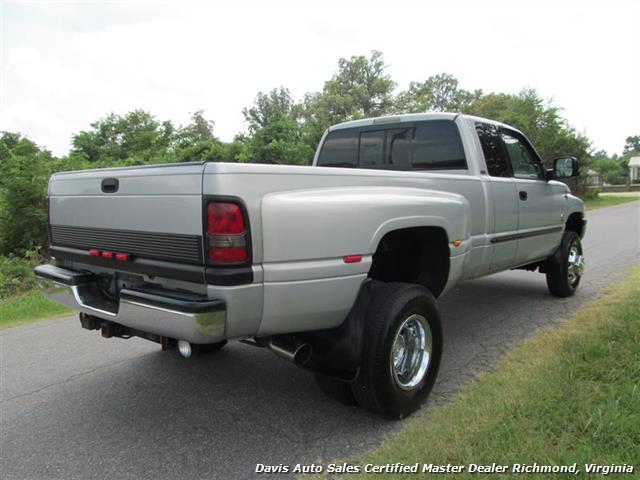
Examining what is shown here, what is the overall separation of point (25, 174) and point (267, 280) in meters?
9.88

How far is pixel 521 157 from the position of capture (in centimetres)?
509

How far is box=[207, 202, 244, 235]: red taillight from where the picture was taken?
228 centimetres

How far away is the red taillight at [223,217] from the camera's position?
2.28 metres

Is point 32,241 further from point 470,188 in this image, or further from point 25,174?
point 470,188

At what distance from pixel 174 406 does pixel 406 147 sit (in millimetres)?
2848

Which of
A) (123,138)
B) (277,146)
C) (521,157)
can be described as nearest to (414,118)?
(521,157)

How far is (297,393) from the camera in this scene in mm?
3488

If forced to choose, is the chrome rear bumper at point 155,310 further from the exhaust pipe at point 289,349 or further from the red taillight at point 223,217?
the exhaust pipe at point 289,349

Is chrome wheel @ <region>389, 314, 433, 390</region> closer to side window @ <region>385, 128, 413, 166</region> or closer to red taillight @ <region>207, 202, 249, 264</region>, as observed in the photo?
red taillight @ <region>207, 202, 249, 264</region>

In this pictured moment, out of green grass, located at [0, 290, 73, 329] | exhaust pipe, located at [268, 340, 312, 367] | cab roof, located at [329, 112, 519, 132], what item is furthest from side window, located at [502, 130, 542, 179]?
green grass, located at [0, 290, 73, 329]

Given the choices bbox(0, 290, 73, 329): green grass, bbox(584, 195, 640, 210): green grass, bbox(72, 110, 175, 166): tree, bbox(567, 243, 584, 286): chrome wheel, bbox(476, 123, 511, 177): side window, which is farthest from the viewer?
bbox(584, 195, 640, 210): green grass

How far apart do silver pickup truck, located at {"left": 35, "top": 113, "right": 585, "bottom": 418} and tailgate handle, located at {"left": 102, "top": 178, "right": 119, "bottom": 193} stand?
1 cm

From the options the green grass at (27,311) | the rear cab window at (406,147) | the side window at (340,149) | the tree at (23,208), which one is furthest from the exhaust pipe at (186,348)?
the tree at (23,208)

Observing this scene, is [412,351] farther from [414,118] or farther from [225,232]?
[414,118]
